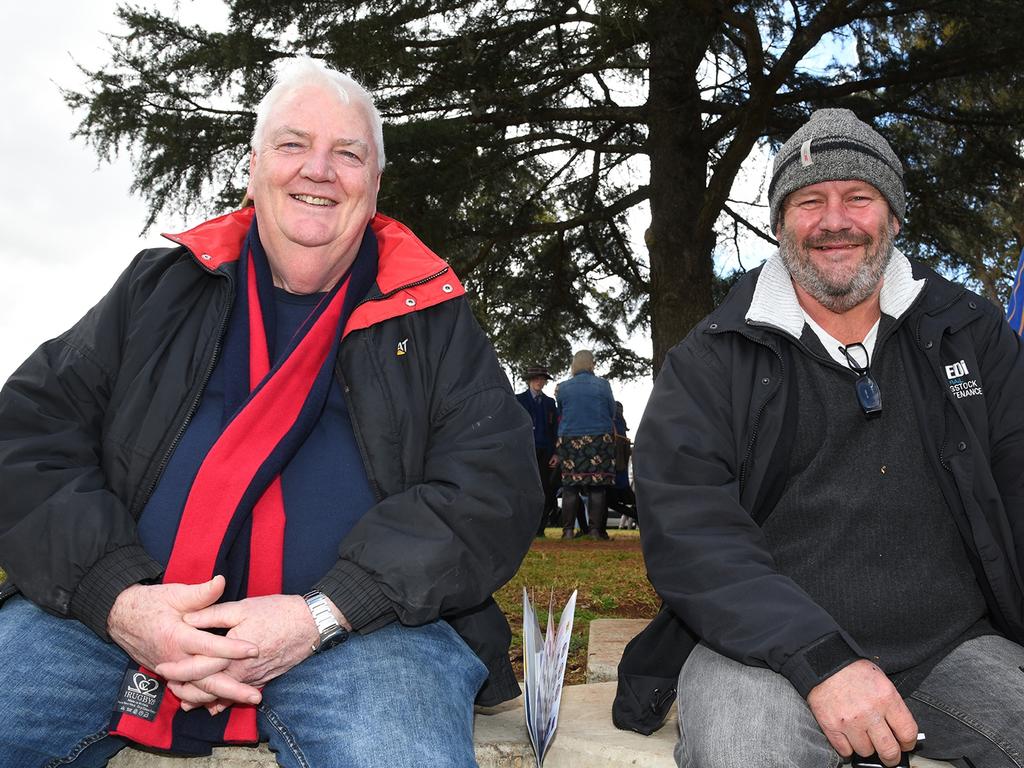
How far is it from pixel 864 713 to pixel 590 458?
855 centimetres

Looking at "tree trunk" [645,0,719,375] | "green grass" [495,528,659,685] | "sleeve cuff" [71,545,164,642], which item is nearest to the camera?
"sleeve cuff" [71,545,164,642]

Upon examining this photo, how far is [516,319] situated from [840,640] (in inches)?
298

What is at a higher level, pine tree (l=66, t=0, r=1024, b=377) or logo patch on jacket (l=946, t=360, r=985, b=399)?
pine tree (l=66, t=0, r=1024, b=377)

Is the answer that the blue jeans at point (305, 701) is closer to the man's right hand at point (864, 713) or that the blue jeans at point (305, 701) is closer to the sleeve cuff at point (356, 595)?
the sleeve cuff at point (356, 595)

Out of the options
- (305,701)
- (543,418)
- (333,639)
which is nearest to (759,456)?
(333,639)

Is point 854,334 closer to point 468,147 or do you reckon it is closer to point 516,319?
point 468,147

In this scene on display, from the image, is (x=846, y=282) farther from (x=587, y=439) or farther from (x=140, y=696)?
(x=587, y=439)

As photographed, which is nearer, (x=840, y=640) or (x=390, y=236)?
(x=840, y=640)

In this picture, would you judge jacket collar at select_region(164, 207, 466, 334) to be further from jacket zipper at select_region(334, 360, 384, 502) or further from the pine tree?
the pine tree

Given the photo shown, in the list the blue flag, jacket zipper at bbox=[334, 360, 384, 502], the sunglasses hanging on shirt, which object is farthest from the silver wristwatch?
the blue flag

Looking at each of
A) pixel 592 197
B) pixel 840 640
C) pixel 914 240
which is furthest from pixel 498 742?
pixel 592 197

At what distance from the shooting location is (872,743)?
2018 mm

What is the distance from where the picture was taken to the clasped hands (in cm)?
201

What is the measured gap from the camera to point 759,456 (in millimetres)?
2389
